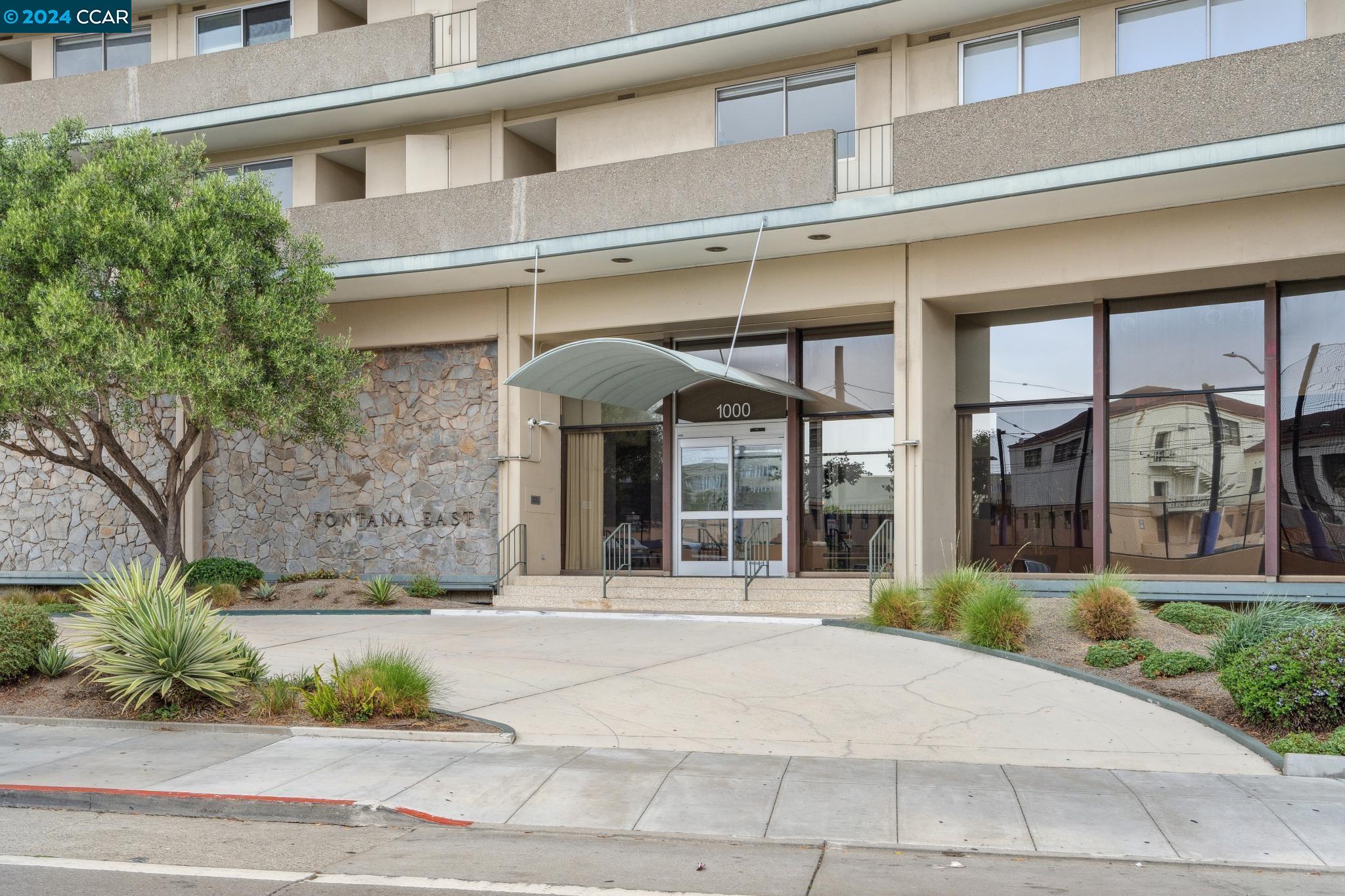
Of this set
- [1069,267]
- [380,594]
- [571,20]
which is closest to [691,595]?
[380,594]

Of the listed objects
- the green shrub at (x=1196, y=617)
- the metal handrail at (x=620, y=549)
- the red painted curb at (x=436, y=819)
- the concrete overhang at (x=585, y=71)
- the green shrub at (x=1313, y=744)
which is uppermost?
the concrete overhang at (x=585, y=71)

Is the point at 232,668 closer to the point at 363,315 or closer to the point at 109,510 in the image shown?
the point at 363,315

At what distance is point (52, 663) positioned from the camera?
12.1 metres

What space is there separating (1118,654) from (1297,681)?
9.36 ft

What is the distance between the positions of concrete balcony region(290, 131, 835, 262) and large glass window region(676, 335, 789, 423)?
3.29 meters

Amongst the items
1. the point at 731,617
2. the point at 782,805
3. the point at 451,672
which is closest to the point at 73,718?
the point at 451,672

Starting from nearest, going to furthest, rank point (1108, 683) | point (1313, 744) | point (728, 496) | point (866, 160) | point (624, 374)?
point (1313, 744)
point (1108, 683)
point (866, 160)
point (624, 374)
point (728, 496)

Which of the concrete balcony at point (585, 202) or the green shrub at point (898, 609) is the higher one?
the concrete balcony at point (585, 202)

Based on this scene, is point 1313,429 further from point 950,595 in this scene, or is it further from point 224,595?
point 224,595

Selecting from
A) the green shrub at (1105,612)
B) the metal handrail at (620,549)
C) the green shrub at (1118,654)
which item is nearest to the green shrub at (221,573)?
the metal handrail at (620,549)

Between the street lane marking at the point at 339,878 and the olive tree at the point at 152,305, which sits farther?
the olive tree at the point at 152,305

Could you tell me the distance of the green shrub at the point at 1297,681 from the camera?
9336mm

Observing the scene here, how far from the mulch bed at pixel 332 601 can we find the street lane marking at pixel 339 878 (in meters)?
11.9

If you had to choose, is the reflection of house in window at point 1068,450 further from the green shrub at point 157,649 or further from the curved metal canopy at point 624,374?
the green shrub at point 157,649
